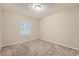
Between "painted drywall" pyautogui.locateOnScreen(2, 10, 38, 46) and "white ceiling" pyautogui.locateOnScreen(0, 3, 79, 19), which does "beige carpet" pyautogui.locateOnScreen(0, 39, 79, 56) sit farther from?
"white ceiling" pyautogui.locateOnScreen(0, 3, 79, 19)

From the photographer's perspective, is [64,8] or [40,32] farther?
[40,32]

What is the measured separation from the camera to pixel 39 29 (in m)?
1.88

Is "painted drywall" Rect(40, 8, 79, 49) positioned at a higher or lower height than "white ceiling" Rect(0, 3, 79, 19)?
lower

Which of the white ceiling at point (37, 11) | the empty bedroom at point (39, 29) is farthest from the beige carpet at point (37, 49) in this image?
the white ceiling at point (37, 11)

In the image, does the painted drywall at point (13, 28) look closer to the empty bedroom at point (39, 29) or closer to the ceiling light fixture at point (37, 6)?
the empty bedroom at point (39, 29)

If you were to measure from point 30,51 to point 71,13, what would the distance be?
2.95ft

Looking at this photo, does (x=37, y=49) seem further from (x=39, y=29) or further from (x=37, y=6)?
(x=37, y=6)

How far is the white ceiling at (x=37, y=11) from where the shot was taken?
1.73m

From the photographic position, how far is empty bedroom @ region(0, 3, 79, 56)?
1.76 meters

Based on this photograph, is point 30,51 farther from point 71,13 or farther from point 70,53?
point 71,13

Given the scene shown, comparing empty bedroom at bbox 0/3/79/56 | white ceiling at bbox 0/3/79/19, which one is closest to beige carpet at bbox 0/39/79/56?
empty bedroom at bbox 0/3/79/56

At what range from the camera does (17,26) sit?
72.6 inches

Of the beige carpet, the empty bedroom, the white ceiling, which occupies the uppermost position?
the white ceiling

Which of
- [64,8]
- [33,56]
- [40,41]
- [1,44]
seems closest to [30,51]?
[33,56]
